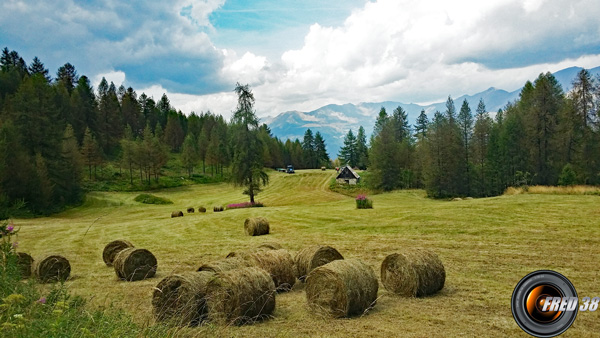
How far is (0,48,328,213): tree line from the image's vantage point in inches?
1645

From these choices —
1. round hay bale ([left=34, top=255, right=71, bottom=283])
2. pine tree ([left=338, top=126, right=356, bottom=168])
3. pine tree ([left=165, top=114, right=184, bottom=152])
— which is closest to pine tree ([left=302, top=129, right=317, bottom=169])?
pine tree ([left=338, top=126, right=356, bottom=168])

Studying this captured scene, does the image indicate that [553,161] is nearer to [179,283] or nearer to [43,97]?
[179,283]

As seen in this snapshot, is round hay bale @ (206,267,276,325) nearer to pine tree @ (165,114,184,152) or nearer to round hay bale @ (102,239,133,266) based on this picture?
round hay bale @ (102,239,133,266)

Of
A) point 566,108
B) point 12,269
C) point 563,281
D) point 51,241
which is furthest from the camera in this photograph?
point 566,108

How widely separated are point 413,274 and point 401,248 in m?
6.88

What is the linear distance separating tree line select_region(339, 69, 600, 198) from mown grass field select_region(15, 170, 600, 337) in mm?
27968

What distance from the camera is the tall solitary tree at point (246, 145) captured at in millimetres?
41969

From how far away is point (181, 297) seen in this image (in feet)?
27.0

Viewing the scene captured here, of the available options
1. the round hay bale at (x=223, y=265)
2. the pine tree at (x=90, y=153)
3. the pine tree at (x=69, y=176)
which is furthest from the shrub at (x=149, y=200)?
the round hay bale at (x=223, y=265)

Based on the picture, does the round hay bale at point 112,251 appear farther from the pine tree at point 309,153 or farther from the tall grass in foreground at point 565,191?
the pine tree at point 309,153

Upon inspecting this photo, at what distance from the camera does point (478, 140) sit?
67062 mm

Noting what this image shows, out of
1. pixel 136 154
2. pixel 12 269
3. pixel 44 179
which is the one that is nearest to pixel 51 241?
pixel 12 269

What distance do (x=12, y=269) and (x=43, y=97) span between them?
6812 centimetres

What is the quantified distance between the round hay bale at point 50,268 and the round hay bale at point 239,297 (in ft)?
23.7
